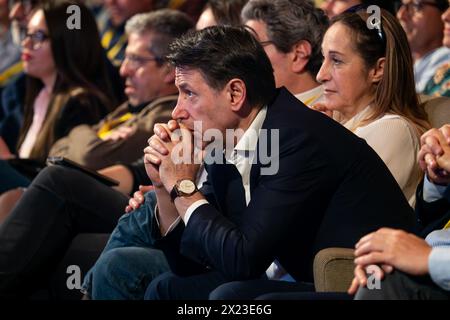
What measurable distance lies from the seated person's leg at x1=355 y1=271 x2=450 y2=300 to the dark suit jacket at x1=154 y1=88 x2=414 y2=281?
44cm

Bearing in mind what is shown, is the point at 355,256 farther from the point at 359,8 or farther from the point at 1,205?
the point at 1,205

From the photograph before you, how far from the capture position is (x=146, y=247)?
139 inches

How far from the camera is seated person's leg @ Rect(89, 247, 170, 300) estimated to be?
3330 millimetres

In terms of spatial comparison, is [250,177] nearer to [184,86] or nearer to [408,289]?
[184,86]

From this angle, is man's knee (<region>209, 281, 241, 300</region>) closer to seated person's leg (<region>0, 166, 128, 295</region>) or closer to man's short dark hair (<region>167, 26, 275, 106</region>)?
man's short dark hair (<region>167, 26, 275, 106</region>)

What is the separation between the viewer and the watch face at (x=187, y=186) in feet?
9.69

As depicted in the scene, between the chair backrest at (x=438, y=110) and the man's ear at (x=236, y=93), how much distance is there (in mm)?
807

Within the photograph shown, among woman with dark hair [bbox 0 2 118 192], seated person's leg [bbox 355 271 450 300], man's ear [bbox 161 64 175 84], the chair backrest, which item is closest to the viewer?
seated person's leg [bbox 355 271 450 300]

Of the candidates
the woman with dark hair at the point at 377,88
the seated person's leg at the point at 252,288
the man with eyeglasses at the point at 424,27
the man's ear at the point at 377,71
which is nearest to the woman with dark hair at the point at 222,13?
the man with eyeglasses at the point at 424,27

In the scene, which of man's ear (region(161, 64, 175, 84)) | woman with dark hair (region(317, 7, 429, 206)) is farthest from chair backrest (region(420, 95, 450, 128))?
man's ear (region(161, 64, 175, 84))

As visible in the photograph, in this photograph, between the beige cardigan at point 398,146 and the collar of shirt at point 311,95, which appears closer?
the beige cardigan at point 398,146

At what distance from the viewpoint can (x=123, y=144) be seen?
4.68 m

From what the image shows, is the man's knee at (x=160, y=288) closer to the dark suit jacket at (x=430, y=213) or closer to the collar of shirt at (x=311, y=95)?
the dark suit jacket at (x=430, y=213)

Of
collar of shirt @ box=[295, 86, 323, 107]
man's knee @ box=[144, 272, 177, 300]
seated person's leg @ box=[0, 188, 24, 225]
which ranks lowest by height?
seated person's leg @ box=[0, 188, 24, 225]
